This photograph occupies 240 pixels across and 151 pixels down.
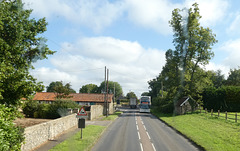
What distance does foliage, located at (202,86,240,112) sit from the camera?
40.9 m

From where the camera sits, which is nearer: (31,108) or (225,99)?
(31,108)

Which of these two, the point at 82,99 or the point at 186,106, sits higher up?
the point at 82,99

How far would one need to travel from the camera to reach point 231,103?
1623 inches

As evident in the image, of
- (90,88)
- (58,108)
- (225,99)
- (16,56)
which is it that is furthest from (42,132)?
(90,88)

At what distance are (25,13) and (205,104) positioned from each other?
1558 inches

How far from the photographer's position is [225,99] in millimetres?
41656

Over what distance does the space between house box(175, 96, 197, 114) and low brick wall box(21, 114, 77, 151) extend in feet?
85.5

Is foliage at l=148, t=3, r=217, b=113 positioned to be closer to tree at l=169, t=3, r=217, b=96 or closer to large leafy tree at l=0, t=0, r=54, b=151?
tree at l=169, t=3, r=217, b=96

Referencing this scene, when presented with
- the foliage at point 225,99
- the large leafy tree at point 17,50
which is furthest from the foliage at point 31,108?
the foliage at point 225,99

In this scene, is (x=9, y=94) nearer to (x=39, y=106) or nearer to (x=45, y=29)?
(x=45, y=29)

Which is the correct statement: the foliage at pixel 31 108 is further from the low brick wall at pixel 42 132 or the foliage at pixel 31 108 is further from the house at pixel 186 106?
the house at pixel 186 106

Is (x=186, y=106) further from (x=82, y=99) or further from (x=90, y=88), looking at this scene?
(x=90, y=88)

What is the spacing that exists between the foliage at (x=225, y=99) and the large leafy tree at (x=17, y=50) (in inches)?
1445

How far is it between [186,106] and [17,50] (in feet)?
118
